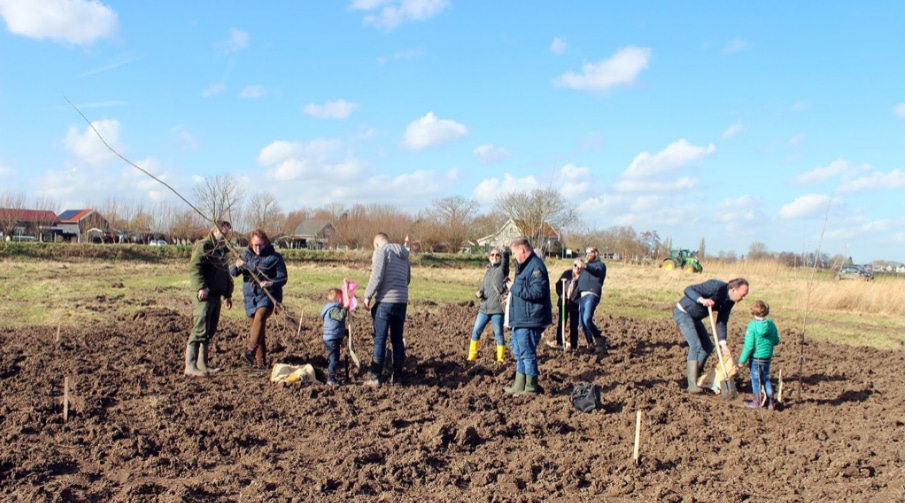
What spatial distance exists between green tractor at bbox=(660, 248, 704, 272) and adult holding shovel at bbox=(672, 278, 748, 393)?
34.6 metres

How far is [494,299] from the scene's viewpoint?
880 cm

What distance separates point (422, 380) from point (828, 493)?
456cm

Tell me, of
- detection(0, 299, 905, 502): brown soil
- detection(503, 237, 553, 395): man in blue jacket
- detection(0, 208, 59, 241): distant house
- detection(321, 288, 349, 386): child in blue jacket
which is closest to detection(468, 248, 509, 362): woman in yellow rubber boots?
detection(0, 299, 905, 502): brown soil

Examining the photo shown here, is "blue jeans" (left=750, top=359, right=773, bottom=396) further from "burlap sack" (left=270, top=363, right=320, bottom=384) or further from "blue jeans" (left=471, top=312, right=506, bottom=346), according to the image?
"burlap sack" (left=270, top=363, right=320, bottom=384)

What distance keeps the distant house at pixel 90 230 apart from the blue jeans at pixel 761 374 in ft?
167

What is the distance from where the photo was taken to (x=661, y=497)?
4.67 m

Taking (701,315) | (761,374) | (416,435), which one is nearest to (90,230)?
(416,435)

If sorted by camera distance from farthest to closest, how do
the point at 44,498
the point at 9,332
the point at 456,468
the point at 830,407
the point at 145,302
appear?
1. the point at 145,302
2. the point at 9,332
3. the point at 830,407
4. the point at 456,468
5. the point at 44,498

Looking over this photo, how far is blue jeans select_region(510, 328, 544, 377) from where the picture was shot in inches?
283

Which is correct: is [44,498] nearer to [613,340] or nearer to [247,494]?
[247,494]

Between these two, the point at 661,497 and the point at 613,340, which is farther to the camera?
the point at 613,340

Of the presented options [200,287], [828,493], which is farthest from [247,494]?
[828,493]

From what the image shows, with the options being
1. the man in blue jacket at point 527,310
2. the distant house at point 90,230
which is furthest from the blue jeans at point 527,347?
the distant house at point 90,230

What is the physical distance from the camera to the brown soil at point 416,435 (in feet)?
15.2
